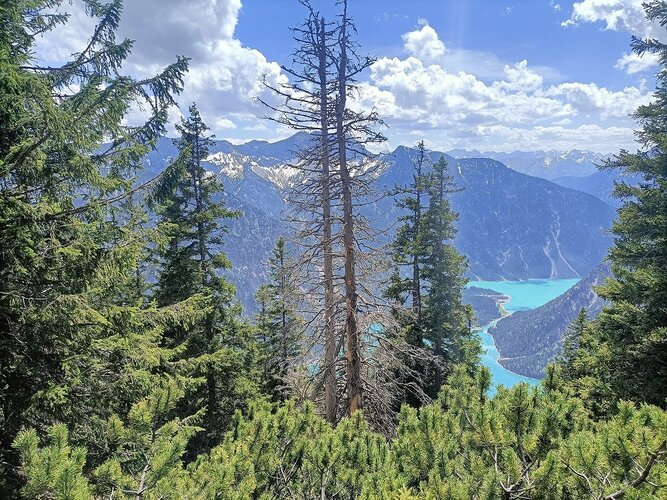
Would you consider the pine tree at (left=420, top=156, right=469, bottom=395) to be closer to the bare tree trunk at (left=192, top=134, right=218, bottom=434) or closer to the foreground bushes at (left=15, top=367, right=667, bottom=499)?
the bare tree trunk at (left=192, top=134, right=218, bottom=434)

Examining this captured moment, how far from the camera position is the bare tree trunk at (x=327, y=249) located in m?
10.2

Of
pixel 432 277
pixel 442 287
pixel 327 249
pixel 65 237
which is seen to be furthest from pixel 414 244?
pixel 65 237

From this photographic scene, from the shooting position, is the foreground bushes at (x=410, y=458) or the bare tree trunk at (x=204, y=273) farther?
the bare tree trunk at (x=204, y=273)

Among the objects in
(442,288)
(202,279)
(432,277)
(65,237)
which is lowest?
(442,288)

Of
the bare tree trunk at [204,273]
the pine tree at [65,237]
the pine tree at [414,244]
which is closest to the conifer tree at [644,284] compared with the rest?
the pine tree at [414,244]

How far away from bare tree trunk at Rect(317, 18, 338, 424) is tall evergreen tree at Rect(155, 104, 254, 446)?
4070mm

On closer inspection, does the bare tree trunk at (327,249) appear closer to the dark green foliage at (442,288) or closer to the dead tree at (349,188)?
the dead tree at (349,188)

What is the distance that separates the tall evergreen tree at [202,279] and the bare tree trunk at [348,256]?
4834mm

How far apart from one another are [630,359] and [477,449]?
903 cm

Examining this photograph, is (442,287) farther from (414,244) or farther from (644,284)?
(644,284)

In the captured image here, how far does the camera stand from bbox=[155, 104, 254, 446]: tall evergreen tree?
13648mm

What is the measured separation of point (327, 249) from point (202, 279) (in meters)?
5.60

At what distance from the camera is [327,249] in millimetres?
10789

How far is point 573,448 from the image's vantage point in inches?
103
